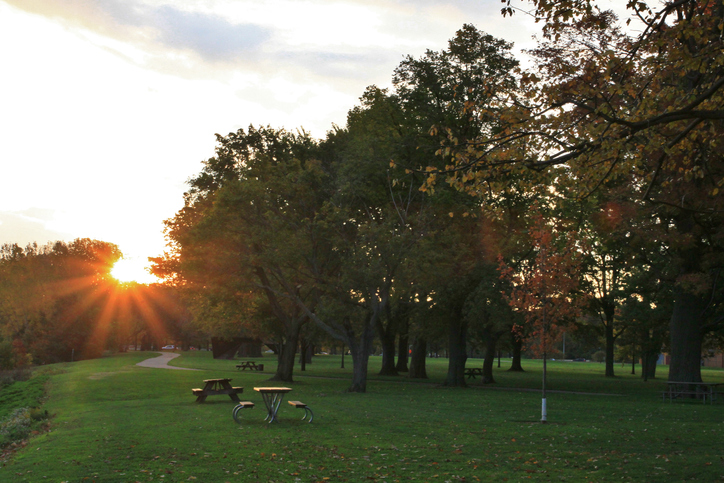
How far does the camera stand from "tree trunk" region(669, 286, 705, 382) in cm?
2478

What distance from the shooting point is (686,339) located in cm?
2497

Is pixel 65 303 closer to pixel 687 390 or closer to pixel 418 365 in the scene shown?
pixel 418 365

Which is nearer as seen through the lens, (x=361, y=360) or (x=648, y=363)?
(x=361, y=360)

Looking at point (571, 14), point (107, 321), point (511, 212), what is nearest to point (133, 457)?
point (571, 14)

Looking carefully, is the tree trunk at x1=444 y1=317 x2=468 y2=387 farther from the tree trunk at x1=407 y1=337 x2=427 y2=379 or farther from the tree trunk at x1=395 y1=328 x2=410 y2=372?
the tree trunk at x1=395 y1=328 x2=410 y2=372

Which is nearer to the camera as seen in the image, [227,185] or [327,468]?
[327,468]

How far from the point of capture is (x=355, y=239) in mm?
28141

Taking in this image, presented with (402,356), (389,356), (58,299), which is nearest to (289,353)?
(389,356)

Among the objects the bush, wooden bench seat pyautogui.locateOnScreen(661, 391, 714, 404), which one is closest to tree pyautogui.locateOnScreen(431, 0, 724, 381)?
the bush

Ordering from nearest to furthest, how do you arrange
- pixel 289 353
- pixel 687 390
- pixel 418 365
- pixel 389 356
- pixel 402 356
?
pixel 687 390 < pixel 289 353 < pixel 418 365 < pixel 389 356 < pixel 402 356

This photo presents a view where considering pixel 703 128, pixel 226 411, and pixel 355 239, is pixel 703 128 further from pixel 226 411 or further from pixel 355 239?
pixel 355 239

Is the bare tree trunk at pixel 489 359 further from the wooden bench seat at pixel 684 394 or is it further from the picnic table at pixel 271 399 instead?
the picnic table at pixel 271 399

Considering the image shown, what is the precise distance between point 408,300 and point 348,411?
15660mm

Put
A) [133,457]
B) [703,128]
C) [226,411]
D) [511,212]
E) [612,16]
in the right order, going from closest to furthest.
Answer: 1. [133,457]
2. [703,128]
3. [226,411]
4. [612,16]
5. [511,212]
